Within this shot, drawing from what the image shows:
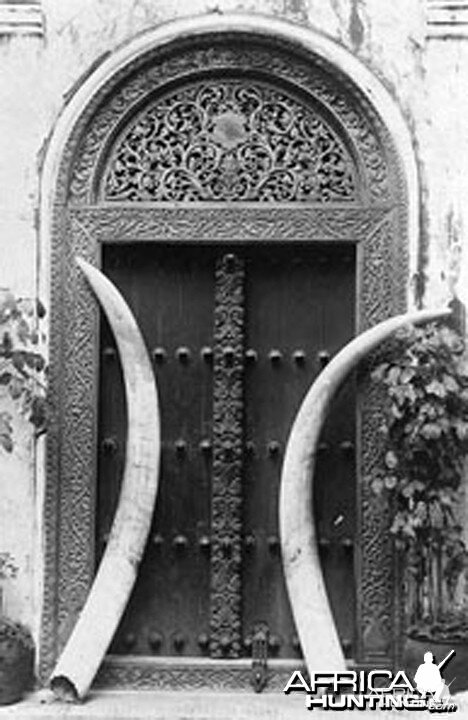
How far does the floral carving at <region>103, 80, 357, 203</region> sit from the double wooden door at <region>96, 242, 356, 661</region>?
8.7 inches

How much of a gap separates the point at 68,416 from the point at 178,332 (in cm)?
56

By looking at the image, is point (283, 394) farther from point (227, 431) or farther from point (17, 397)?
point (17, 397)

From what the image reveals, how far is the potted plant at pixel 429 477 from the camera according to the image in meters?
4.98

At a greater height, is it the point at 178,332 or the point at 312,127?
the point at 312,127

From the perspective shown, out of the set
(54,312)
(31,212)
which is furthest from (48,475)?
(31,212)

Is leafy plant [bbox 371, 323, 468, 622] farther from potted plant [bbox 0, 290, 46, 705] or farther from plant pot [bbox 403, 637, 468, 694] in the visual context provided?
potted plant [bbox 0, 290, 46, 705]

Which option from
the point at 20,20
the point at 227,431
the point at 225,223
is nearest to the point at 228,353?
the point at 227,431

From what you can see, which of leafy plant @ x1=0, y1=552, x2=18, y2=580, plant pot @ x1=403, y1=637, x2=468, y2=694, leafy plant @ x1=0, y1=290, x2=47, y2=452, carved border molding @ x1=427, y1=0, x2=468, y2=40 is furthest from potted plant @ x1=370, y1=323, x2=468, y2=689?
leafy plant @ x1=0, y1=552, x2=18, y2=580

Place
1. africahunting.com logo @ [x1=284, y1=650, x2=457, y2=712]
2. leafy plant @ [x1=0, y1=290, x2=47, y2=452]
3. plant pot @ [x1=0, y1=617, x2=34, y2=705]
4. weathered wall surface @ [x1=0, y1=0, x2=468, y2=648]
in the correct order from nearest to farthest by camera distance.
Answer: africahunting.com logo @ [x1=284, y1=650, x2=457, y2=712]
plant pot @ [x1=0, y1=617, x2=34, y2=705]
leafy plant @ [x1=0, y1=290, x2=47, y2=452]
weathered wall surface @ [x1=0, y1=0, x2=468, y2=648]

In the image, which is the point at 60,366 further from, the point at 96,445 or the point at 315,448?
the point at 315,448

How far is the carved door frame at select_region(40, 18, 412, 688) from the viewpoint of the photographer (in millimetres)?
5250

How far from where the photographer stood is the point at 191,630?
5.37m

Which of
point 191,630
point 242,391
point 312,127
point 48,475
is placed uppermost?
point 312,127

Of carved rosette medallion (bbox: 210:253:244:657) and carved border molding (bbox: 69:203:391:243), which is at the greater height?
carved border molding (bbox: 69:203:391:243)
